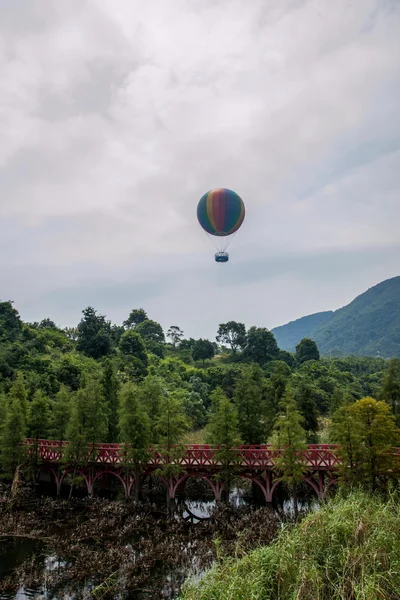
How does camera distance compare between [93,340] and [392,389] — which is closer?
[392,389]

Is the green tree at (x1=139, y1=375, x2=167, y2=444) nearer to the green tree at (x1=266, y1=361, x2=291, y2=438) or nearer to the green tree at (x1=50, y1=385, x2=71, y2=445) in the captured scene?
the green tree at (x1=50, y1=385, x2=71, y2=445)

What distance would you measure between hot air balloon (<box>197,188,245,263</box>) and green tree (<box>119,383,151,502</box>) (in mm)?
16520

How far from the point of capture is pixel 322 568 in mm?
13477

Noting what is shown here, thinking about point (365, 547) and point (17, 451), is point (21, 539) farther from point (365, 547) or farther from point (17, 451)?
point (365, 547)

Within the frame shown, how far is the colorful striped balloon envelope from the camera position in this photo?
3750cm

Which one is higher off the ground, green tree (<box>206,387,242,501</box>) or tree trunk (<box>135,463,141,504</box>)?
green tree (<box>206,387,242,501</box>)

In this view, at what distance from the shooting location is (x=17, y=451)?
1330 inches

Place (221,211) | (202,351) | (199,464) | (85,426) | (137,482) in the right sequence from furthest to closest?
(202,351) < (221,211) < (85,426) < (137,482) < (199,464)

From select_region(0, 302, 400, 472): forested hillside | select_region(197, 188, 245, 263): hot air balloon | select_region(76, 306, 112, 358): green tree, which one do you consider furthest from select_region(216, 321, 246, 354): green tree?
select_region(197, 188, 245, 263): hot air balloon

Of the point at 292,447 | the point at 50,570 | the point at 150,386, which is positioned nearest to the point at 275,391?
the point at 150,386

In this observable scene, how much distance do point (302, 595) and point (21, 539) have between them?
1990 centimetres

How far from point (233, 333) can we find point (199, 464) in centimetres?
7952

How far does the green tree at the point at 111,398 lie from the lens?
40312 mm

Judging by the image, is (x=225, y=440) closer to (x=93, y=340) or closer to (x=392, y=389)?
(x=392, y=389)
